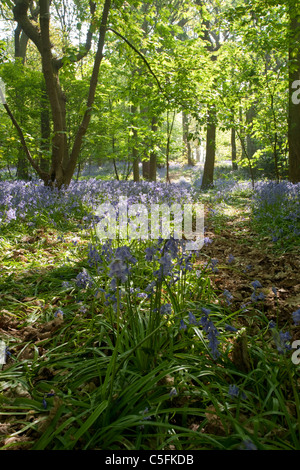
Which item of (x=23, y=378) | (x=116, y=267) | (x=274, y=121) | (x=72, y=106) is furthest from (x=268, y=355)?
(x=72, y=106)

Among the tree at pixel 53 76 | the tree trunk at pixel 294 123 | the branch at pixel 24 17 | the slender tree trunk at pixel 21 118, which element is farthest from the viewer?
the slender tree trunk at pixel 21 118

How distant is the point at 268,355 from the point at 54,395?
1.20 m

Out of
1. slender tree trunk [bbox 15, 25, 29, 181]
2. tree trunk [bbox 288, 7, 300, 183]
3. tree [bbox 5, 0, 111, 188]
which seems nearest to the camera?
tree [bbox 5, 0, 111, 188]

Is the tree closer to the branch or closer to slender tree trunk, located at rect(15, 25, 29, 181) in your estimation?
the branch

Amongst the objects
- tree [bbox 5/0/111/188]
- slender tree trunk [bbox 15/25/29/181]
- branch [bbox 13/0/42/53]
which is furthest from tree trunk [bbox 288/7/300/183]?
slender tree trunk [bbox 15/25/29/181]

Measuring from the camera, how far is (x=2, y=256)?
3537mm

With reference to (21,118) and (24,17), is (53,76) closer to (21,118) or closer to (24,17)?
(24,17)

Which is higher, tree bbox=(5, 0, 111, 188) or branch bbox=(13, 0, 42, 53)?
branch bbox=(13, 0, 42, 53)

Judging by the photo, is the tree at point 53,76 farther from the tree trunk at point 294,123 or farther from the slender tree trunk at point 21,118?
the tree trunk at point 294,123

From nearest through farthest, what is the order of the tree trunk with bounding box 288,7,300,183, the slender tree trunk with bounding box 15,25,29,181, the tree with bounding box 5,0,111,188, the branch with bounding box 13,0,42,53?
the tree with bounding box 5,0,111,188 → the branch with bounding box 13,0,42,53 → the tree trunk with bounding box 288,7,300,183 → the slender tree trunk with bounding box 15,25,29,181

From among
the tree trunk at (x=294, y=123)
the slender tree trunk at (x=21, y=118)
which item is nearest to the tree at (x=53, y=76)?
the slender tree trunk at (x=21, y=118)

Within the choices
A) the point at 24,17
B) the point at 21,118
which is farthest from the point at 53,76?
the point at 21,118
